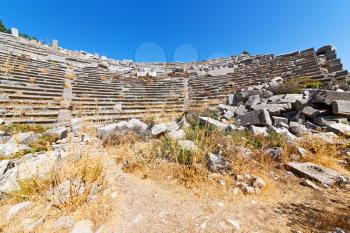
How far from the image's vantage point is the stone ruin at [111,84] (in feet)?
30.3

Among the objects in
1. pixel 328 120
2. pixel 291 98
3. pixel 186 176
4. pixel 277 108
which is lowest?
pixel 186 176

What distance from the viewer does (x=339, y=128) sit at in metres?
5.35

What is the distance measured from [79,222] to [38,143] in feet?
14.0

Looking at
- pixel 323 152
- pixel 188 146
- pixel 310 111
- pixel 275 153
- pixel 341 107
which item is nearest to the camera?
pixel 188 146

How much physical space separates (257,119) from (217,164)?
4280 mm

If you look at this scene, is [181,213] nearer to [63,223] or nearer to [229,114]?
[63,223]

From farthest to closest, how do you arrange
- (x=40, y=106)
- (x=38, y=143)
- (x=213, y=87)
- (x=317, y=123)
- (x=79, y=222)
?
(x=213, y=87) → (x=40, y=106) → (x=317, y=123) → (x=38, y=143) → (x=79, y=222)

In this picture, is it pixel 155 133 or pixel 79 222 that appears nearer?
pixel 79 222

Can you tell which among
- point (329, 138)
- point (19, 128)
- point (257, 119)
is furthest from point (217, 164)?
point (19, 128)

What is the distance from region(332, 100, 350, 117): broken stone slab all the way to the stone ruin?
2869 mm

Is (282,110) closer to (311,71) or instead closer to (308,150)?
(308,150)

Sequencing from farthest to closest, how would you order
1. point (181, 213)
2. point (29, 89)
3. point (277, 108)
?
point (29, 89)
point (277, 108)
point (181, 213)

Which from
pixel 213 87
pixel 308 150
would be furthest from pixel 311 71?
pixel 308 150

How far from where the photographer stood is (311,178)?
3111mm
